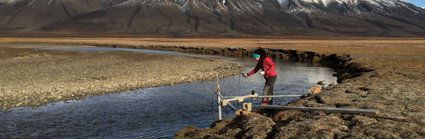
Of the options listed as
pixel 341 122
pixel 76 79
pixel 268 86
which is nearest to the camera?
pixel 341 122

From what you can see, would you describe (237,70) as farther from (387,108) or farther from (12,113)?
(387,108)

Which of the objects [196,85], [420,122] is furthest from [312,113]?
[196,85]

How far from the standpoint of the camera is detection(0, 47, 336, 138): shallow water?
20344mm

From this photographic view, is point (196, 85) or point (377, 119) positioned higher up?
point (377, 119)

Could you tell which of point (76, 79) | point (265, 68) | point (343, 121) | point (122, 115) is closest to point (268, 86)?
point (265, 68)

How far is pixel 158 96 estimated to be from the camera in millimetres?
30406

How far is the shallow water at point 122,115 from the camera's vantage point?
20.3 meters

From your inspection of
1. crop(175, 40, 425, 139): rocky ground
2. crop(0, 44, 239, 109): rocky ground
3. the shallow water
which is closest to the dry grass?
crop(0, 44, 239, 109): rocky ground

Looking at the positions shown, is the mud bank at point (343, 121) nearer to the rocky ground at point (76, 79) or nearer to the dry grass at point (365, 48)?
the rocky ground at point (76, 79)

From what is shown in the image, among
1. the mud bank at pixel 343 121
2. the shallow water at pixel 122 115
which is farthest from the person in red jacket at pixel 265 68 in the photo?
the shallow water at pixel 122 115

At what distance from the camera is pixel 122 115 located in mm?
24078

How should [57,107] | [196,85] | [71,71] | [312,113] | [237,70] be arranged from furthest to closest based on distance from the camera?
1. [237,70]
2. [71,71]
3. [196,85]
4. [57,107]
5. [312,113]

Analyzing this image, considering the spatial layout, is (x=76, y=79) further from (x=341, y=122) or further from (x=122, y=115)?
(x=341, y=122)

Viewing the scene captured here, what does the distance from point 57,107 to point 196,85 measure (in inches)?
521
